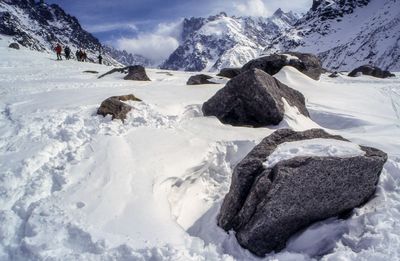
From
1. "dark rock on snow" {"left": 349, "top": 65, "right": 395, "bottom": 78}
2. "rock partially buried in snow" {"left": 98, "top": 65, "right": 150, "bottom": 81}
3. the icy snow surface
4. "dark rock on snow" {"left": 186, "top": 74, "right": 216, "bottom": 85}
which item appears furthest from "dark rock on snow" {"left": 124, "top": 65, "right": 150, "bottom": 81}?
"dark rock on snow" {"left": 349, "top": 65, "right": 395, "bottom": 78}

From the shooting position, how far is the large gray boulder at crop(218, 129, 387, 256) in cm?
685

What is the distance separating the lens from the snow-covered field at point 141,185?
21.1 feet

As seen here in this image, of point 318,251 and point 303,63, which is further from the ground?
point 303,63

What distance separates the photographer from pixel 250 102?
40.5ft

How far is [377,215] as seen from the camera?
273 inches

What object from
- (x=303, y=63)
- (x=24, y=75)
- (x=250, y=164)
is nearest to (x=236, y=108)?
(x=250, y=164)

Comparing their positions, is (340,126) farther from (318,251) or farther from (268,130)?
(318,251)

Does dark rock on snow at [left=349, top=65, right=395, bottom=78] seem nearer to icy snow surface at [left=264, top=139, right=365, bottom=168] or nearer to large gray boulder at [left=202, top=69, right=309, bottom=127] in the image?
large gray boulder at [left=202, top=69, right=309, bottom=127]

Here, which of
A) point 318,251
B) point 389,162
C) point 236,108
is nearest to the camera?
point 318,251

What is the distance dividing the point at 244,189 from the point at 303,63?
18.3 meters

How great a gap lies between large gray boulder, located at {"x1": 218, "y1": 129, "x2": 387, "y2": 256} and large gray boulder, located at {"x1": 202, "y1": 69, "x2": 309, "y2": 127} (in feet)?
15.6

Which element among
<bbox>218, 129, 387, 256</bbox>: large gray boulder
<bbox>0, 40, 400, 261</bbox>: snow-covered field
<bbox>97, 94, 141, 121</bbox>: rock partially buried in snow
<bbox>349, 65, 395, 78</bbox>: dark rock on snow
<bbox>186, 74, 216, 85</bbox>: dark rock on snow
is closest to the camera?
<bbox>0, 40, 400, 261</bbox>: snow-covered field

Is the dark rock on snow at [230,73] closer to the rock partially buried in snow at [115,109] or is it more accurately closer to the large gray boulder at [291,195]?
the rock partially buried in snow at [115,109]

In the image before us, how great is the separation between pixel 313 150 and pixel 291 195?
1.26 m
